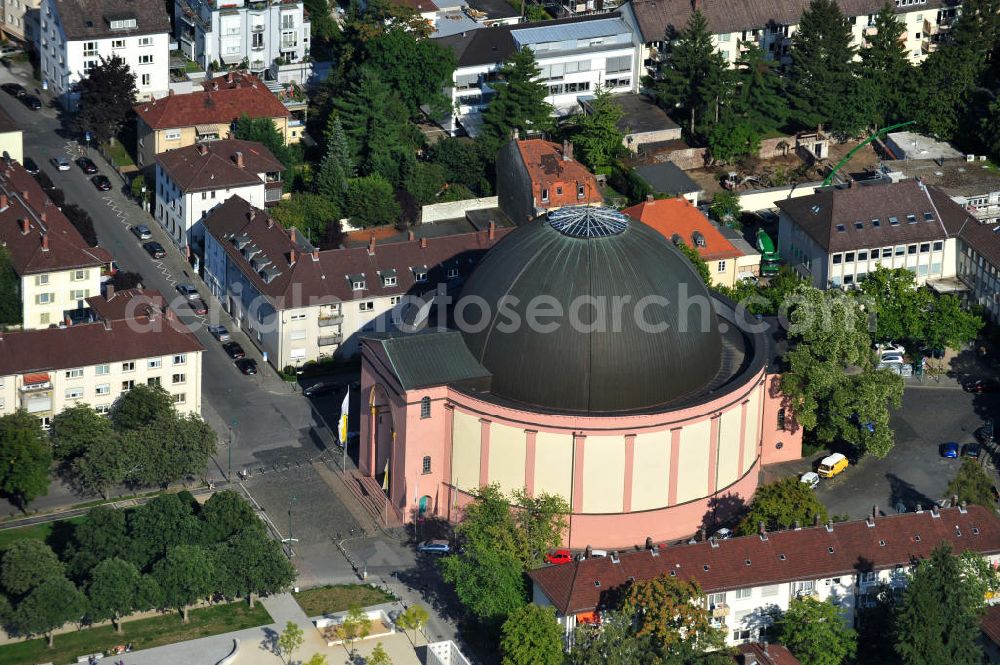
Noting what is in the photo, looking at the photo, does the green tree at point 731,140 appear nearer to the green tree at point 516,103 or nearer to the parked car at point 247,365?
the green tree at point 516,103

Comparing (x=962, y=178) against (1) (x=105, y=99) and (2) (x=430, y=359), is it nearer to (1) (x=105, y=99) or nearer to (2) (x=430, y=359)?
(2) (x=430, y=359)

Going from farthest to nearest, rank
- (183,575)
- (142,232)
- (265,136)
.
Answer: (265,136), (142,232), (183,575)

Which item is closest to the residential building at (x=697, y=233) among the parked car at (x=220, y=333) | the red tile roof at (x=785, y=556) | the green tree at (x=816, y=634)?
the parked car at (x=220, y=333)

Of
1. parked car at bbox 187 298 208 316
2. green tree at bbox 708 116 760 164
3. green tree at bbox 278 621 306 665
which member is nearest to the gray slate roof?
green tree at bbox 278 621 306 665

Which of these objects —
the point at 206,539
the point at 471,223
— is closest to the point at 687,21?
the point at 471,223

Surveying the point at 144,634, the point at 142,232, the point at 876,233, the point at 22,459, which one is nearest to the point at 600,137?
the point at 876,233

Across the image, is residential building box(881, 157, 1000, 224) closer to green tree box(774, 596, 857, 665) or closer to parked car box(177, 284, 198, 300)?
parked car box(177, 284, 198, 300)

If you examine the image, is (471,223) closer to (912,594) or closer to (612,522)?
(612,522)
